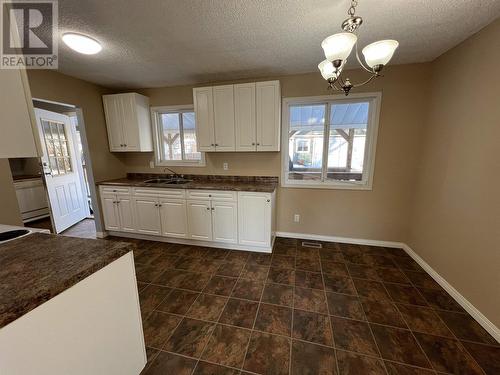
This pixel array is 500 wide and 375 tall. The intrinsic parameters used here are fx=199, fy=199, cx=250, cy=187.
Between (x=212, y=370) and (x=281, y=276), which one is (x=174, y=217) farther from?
(x=212, y=370)

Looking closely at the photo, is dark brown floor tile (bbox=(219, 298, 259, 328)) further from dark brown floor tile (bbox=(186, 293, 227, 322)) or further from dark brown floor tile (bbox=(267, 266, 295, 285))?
dark brown floor tile (bbox=(267, 266, 295, 285))

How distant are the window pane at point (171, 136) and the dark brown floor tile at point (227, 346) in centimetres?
283

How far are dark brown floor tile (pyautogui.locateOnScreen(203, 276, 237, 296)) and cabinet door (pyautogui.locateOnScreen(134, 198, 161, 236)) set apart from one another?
54.7 inches

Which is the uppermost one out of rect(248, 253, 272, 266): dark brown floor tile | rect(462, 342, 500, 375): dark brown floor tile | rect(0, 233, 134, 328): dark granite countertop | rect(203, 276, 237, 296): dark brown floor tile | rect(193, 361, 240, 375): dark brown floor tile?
rect(0, 233, 134, 328): dark granite countertop

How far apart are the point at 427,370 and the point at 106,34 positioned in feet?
12.0

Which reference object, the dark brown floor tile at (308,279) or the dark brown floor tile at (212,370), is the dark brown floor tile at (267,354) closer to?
the dark brown floor tile at (212,370)

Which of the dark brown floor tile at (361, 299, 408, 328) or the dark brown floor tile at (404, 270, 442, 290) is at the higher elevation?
the dark brown floor tile at (404, 270, 442, 290)

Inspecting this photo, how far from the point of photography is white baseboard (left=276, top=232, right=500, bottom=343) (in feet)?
5.34

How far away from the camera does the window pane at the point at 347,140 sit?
284 centimetres

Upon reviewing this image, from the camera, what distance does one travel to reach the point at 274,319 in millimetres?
1742

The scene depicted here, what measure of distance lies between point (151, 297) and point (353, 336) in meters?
1.86

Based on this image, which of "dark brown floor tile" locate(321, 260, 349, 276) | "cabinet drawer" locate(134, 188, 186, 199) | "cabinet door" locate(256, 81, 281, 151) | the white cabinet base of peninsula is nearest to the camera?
the white cabinet base of peninsula

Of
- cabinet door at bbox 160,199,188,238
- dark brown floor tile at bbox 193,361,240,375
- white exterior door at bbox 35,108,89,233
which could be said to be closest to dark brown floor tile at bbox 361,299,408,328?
dark brown floor tile at bbox 193,361,240,375

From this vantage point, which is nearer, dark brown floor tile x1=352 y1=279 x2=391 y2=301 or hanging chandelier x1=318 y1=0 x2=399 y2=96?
hanging chandelier x1=318 y1=0 x2=399 y2=96
